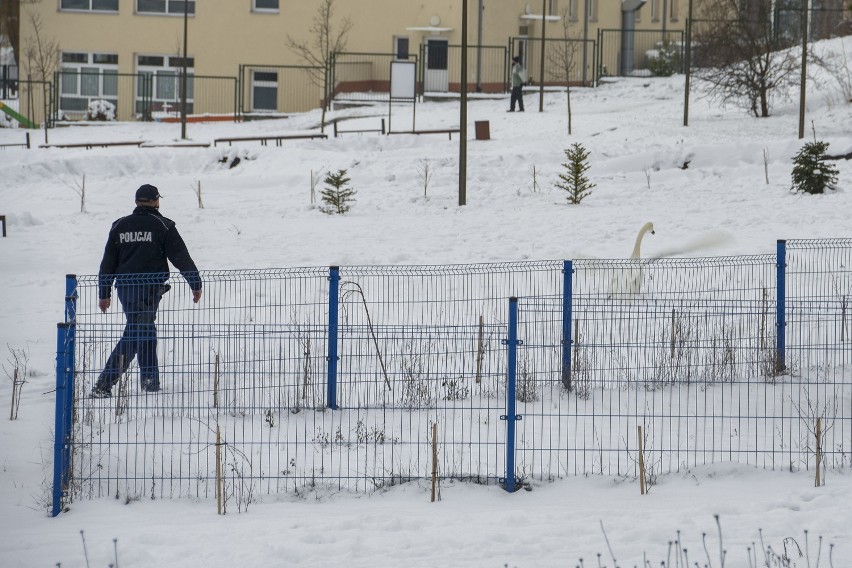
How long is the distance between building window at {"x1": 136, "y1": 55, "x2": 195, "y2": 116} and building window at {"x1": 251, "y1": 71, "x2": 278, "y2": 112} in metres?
2.00

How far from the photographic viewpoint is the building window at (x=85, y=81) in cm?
4469

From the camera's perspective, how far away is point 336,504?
851cm

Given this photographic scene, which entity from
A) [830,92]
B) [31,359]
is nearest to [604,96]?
[830,92]

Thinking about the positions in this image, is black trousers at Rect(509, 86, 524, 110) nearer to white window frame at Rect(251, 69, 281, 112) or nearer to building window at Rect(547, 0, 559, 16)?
building window at Rect(547, 0, 559, 16)

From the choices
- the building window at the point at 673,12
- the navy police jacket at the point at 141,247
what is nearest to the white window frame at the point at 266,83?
the building window at the point at 673,12

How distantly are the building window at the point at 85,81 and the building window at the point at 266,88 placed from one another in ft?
14.8

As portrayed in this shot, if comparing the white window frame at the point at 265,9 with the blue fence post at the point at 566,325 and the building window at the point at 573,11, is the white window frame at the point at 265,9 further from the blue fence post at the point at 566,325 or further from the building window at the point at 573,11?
the blue fence post at the point at 566,325

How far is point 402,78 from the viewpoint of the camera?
32938 mm

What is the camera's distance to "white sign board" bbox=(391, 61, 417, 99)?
32.8 m

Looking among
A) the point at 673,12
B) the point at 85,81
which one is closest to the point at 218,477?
the point at 85,81

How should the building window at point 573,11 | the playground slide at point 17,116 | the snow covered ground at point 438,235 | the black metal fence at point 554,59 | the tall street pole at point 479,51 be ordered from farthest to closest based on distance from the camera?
the building window at point 573,11
the black metal fence at point 554,59
the tall street pole at point 479,51
the playground slide at point 17,116
the snow covered ground at point 438,235

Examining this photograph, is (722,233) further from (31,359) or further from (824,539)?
(824,539)

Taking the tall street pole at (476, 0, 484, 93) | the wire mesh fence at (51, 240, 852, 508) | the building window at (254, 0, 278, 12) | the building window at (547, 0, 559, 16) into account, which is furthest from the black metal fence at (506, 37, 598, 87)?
the wire mesh fence at (51, 240, 852, 508)

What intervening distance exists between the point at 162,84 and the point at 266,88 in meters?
3.48
